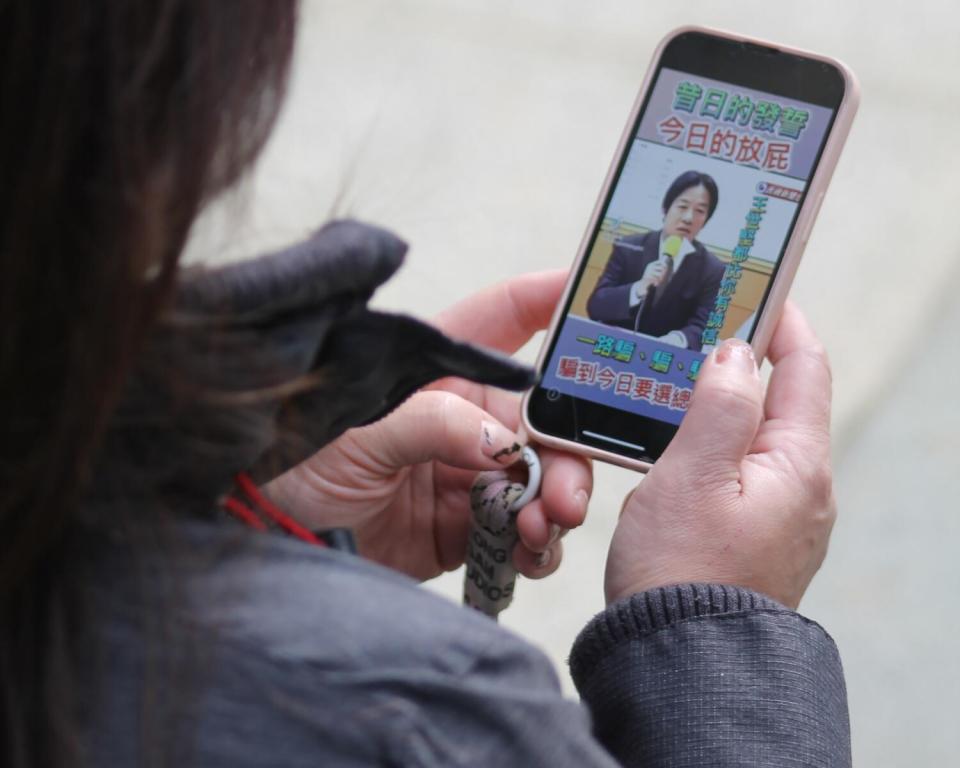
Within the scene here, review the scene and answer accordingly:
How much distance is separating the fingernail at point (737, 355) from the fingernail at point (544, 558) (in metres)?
0.15

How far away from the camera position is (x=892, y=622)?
106cm

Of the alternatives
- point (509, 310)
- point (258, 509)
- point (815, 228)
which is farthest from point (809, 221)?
point (815, 228)

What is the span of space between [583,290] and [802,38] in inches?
32.7

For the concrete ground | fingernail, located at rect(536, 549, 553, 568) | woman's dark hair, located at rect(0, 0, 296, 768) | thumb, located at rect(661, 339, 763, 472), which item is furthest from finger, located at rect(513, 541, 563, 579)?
the concrete ground

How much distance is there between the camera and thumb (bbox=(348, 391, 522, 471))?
631 mm

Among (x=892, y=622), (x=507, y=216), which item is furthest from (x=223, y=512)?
(x=507, y=216)

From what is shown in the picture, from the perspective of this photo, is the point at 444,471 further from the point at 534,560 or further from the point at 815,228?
the point at 815,228

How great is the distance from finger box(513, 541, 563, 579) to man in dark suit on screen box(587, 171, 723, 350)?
14 centimetres

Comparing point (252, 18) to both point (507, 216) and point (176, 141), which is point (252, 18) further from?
point (507, 216)

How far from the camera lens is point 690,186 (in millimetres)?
669

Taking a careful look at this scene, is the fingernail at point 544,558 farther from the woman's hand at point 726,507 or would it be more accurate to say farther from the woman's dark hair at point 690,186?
the woman's dark hair at point 690,186

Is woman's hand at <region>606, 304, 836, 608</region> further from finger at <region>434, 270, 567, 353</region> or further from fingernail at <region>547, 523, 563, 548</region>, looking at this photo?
finger at <region>434, 270, 567, 353</region>

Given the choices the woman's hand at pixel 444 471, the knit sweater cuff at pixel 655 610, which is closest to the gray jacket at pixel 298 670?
the knit sweater cuff at pixel 655 610

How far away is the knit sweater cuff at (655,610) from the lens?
1.60 feet
